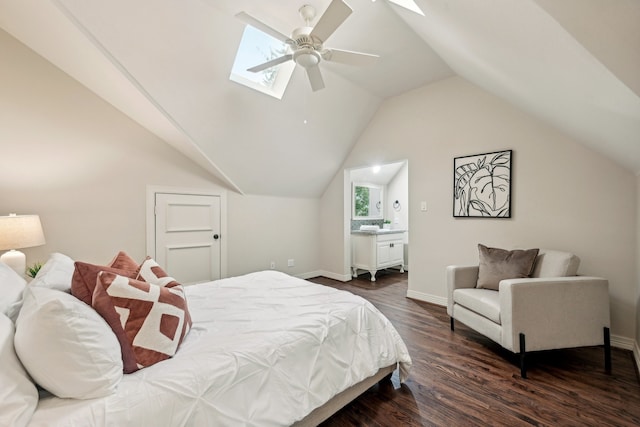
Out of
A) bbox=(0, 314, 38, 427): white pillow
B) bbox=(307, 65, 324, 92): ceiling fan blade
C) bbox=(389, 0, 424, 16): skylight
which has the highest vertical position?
bbox=(389, 0, 424, 16): skylight

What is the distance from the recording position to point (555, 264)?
7.43 ft

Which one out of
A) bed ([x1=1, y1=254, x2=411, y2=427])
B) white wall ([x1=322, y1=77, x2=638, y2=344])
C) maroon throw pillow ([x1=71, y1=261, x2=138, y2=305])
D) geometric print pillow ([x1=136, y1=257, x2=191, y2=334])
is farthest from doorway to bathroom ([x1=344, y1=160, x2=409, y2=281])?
maroon throw pillow ([x1=71, y1=261, x2=138, y2=305])

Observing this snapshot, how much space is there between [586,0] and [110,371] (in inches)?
81.6

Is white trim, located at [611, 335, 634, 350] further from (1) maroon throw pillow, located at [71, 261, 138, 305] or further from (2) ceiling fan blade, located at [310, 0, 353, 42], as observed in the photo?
Answer: (1) maroon throw pillow, located at [71, 261, 138, 305]

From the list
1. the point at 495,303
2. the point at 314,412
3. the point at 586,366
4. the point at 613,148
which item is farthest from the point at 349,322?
the point at 613,148

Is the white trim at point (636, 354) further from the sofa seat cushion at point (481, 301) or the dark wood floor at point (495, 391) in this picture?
the sofa seat cushion at point (481, 301)

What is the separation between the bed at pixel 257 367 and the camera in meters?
0.92

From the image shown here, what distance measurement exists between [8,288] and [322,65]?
3085 millimetres

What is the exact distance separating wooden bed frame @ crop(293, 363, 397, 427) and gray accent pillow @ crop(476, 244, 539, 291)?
1336mm

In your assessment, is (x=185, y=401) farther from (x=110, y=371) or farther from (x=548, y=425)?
(x=548, y=425)

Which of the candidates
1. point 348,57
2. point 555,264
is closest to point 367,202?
point 555,264

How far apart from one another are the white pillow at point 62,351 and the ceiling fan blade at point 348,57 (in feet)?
7.17

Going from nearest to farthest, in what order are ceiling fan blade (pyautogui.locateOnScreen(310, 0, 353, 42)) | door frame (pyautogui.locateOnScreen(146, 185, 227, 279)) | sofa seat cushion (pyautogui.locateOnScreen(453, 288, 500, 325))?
ceiling fan blade (pyautogui.locateOnScreen(310, 0, 353, 42)) → sofa seat cushion (pyautogui.locateOnScreen(453, 288, 500, 325)) → door frame (pyautogui.locateOnScreen(146, 185, 227, 279))

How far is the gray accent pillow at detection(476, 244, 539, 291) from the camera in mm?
2381
